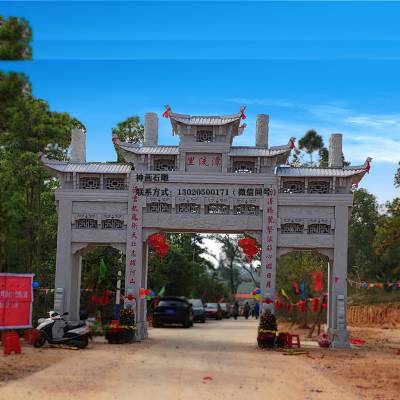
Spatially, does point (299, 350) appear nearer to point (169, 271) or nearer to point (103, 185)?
point (103, 185)

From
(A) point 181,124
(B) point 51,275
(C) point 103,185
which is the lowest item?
(B) point 51,275

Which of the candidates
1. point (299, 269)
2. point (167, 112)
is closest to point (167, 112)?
point (167, 112)

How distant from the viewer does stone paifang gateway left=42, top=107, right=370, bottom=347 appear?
2084 centimetres

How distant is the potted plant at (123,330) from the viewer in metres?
20.0

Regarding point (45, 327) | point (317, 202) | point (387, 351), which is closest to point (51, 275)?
point (45, 327)

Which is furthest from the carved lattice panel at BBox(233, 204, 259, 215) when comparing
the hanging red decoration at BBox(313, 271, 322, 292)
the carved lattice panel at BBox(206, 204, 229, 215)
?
the hanging red decoration at BBox(313, 271, 322, 292)

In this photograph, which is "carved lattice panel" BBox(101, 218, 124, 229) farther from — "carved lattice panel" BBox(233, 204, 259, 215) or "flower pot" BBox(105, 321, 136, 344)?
"carved lattice panel" BBox(233, 204, 259, 215)

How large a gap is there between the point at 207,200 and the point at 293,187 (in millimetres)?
2790

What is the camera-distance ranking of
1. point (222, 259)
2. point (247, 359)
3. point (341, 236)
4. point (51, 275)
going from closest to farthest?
point (247, 359)
point (341, 236)
point (51, 275)
point (222, 259)

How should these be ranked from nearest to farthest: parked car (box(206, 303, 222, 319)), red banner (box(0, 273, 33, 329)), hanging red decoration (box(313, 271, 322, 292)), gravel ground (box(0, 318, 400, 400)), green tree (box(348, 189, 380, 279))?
gravel ground (box(0, 318, 400, 400)) → red banner (box(0, 273, 33, 329)) → hanging red decoration (box(313, 271, 322, 292)) → parked car (box(206, 303, 222, 319)) → green tree (box(348, 189, 380, 279))

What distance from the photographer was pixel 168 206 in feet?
A: 70.4

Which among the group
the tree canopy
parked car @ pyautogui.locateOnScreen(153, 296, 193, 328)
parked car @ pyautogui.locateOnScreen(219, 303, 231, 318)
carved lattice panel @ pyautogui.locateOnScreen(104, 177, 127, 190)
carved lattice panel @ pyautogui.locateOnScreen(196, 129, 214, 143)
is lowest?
parked car @ pyautogui.locateOnScreen(219, 303, 231, 318)

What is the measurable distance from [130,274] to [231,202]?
12.8 feet

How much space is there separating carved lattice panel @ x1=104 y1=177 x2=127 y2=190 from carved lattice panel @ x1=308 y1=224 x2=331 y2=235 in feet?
20.0
